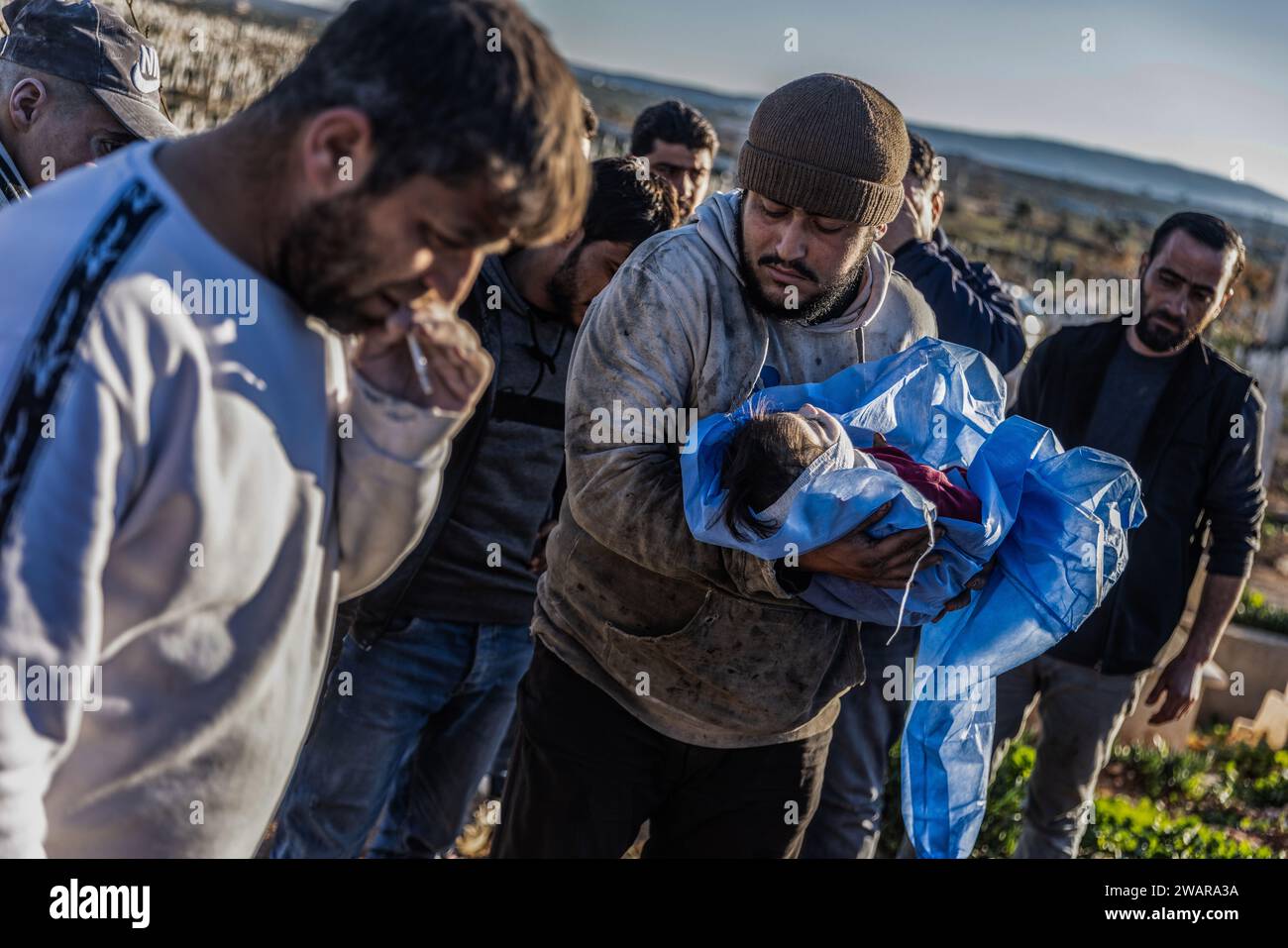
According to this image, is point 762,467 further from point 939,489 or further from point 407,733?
point 407,733

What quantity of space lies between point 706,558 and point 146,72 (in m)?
1.86

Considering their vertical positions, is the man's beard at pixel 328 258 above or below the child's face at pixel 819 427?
above

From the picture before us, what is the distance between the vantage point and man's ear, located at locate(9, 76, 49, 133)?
278cm

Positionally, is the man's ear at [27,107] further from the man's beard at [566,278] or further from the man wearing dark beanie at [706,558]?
the man wearing dark beanie at [706,558]

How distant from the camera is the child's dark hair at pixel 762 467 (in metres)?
2.25

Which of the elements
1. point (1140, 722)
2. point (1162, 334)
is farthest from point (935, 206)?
point (1140, 722)

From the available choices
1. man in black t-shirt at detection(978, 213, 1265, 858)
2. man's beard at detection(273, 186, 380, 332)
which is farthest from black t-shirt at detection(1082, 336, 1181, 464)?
man's beard at detection(273, 186, 380, 332)

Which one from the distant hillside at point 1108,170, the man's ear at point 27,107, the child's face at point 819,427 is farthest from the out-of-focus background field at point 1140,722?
the distant hillside at point 1108,170

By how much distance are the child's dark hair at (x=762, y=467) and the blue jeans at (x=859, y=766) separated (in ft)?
4.98

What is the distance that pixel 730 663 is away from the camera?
2.53m

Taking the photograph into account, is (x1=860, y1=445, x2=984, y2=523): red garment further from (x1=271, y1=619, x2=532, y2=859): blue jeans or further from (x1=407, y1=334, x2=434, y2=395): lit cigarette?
(x1=271, y1=619, x2=532, y2=859): blue jeans
